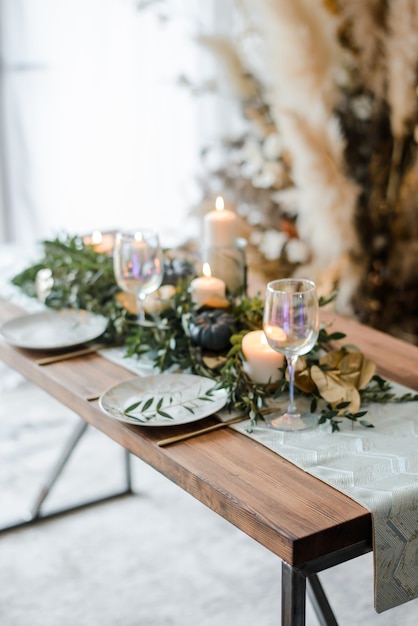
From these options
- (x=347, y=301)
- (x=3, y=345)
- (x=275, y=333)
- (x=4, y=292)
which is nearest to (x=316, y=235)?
(x=347, y=301)

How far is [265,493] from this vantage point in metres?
1.19

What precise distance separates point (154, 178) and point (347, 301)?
1.39 m

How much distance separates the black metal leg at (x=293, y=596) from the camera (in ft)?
3.79

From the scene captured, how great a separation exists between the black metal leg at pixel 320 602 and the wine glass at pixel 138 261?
0.59 meters

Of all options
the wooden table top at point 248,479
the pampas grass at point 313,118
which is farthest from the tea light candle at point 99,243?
the pampas grass at point 313,118

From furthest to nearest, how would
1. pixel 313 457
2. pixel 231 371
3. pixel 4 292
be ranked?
1. pixel 4 292
2. pixel 231 371
3. pixel 313 457

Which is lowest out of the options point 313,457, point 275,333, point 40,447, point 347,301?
point 40,447

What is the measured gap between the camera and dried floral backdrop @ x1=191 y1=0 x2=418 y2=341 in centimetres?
267

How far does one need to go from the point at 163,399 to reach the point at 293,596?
0.43 metres

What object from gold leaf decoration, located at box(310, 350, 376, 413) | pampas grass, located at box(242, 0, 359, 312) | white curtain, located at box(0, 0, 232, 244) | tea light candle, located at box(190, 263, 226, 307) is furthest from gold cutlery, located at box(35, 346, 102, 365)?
white curtain, located at box(0, 0, 232, 244)

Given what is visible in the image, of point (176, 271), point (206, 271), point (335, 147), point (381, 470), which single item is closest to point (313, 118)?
point (335, 147)

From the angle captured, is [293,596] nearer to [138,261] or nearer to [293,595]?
[293,595]

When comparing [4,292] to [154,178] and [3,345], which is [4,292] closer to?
[3,345]

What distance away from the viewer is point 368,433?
1352 millimetres
